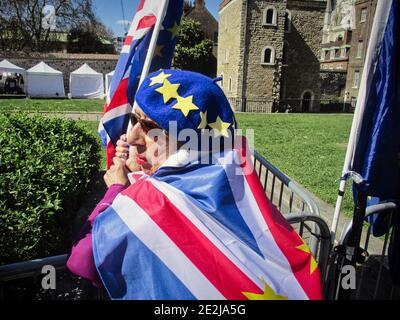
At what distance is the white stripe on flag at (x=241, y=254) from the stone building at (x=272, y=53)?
89.5 ft

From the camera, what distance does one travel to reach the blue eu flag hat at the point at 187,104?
145 centimetres

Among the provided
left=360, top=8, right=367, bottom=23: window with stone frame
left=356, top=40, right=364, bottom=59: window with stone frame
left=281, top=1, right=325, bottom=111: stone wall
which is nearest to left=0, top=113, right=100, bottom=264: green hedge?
left=281, top=1, right=325, bottom=111: stone wall

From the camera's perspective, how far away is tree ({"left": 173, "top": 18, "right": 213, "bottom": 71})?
118ft

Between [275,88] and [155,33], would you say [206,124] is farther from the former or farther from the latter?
[275,88]

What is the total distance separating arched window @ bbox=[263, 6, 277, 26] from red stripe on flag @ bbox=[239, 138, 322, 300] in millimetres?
29396

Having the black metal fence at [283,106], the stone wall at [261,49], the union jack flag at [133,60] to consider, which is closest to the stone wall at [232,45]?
the stone wall at [261,49]

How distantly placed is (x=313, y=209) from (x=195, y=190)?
4.51 feet

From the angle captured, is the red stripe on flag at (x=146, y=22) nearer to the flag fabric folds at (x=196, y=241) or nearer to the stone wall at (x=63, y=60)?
the flag fabric folds at (x=196, y=241)

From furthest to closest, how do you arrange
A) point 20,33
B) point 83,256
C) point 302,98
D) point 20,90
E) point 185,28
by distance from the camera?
point 20,33 → point 185,28 → point 302,98 → point 20,90 → point 83,256

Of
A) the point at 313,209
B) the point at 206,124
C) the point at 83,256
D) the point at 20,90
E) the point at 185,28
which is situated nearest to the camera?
the point at 83,256

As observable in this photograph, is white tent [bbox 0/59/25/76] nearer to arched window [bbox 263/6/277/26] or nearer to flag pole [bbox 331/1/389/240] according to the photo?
arched window [bbox 263/6/277/26]

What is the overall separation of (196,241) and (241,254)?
20 cm

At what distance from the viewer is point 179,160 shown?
148cm

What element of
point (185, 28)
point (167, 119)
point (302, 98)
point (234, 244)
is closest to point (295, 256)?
point (234, 244)
